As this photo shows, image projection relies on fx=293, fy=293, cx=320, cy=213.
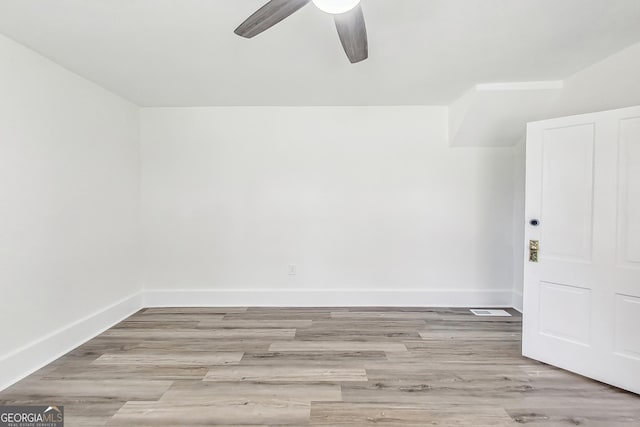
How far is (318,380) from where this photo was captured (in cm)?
194

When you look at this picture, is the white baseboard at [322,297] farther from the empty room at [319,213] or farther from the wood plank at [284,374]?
the wood plank at [284,374]

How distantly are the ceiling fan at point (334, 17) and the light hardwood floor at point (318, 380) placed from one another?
1996 millimetres

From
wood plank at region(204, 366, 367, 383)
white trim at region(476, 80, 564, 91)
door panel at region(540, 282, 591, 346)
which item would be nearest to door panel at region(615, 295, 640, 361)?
door panel at region(540, 282, 591, 346)

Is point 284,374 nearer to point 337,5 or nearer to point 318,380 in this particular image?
point 318,380

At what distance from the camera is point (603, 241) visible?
1.95 m

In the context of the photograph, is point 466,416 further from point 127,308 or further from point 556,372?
point 127,308

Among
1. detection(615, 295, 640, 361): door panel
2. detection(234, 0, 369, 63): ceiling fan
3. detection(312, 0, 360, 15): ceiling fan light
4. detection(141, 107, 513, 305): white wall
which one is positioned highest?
detection(234, 0, 369, 63): ceiling fan

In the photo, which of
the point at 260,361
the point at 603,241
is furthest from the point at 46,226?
the point at 603,241

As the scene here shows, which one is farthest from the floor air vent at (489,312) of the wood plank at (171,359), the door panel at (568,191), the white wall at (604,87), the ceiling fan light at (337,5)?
the ceiling fan light at (337,5)

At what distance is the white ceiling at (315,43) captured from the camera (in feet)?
5.34

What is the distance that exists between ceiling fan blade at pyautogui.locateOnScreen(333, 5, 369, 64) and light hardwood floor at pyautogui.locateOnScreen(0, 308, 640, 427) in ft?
6.54

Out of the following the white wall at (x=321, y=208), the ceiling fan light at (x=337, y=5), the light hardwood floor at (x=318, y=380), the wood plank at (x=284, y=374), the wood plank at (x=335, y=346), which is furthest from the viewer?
the white wall at (x=321, y=208)

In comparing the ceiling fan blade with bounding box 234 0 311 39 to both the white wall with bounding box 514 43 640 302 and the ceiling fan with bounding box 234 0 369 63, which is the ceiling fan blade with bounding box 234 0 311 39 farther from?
the white wall with bounding box 514 43 640 302

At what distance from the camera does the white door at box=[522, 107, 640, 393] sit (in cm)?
186
